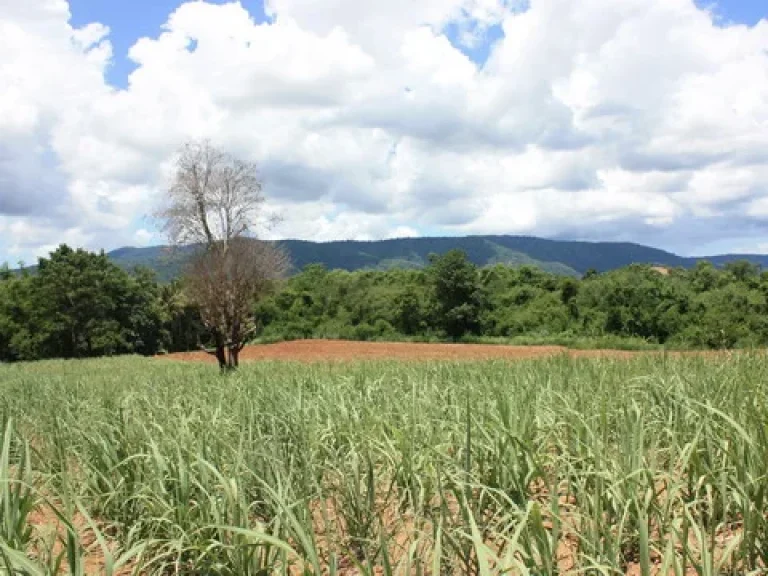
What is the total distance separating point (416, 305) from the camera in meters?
49.5

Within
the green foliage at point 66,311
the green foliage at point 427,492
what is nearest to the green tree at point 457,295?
the green foliage at point 66,311

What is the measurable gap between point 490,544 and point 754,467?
987 millimetres

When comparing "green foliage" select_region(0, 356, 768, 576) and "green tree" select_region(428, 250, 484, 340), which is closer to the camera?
"green foliage" select_region(0, 356, 768, 576)

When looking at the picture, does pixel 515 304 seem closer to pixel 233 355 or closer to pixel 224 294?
pixel 233 355

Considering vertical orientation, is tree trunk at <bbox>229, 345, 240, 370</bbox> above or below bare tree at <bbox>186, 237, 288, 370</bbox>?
below

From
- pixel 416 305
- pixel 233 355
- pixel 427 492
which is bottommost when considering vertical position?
pixel 416 305

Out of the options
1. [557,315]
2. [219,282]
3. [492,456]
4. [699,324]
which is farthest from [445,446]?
[557,315]

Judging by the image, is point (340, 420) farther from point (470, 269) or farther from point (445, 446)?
point (470, 269)

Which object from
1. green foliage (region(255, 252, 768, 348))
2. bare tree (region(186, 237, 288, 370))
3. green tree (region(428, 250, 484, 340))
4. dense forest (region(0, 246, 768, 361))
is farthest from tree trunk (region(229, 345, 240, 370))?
green tree (region(428, 250, 484, 340))

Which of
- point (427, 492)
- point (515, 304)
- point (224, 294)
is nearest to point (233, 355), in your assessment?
point (224, 294)

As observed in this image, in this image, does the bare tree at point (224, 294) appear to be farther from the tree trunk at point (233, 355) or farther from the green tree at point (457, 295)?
the green tree at point (457, 295)

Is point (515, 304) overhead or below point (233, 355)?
below

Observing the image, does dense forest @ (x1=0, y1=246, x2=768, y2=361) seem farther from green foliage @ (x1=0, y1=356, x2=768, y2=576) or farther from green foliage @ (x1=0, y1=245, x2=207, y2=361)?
green foliage @ (x1=0, y1=356, x2=768, y2=576)

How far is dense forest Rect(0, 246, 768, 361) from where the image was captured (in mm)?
38094
